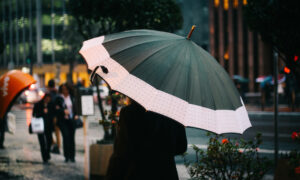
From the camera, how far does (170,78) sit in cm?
282

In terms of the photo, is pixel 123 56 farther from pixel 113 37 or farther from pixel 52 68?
pixel 52 68

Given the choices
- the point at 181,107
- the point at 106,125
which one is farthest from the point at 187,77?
the point at 106,125

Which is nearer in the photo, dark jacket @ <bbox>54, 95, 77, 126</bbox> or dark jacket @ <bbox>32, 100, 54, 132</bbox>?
dark jacket @ <bbox>54, 95, 77, 126</bbox>

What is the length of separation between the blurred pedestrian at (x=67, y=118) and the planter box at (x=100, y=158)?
5.87 ft

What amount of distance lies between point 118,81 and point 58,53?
48110 mm

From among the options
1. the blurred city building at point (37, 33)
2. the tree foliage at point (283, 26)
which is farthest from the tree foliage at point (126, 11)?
the blurred city building at point (37, 33)

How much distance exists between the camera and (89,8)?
29.9 feet

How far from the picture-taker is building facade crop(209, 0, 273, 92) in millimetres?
50219

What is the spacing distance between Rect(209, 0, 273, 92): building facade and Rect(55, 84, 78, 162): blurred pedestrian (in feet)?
139

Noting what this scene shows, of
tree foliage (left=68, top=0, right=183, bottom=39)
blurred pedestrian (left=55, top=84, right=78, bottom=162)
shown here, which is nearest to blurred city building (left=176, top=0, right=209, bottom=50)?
tree foliage (left=68, top=0, right=183, bottom=39)

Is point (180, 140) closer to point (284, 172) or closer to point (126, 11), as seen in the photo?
point (284, 172)

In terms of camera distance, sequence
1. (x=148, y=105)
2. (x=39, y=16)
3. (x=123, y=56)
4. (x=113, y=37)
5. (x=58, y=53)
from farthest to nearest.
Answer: (x=39, y=16), (x=58, y=53), (x=113, y=37), (x=123, y=56), (x=148, y=105)

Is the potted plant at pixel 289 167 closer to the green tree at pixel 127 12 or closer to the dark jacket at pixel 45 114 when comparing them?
the green tree at pixel 127 12

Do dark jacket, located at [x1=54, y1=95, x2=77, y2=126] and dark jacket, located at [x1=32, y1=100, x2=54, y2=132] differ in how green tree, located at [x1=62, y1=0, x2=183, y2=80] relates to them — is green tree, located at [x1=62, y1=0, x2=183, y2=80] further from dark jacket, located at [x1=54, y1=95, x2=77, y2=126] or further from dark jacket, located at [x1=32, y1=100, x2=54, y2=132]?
dark jacket, located at [x1=32, y1=100, x2=54, y2=132]
